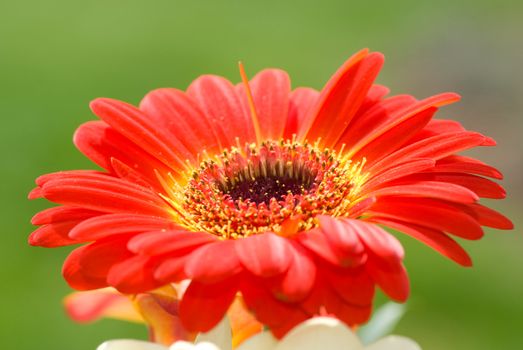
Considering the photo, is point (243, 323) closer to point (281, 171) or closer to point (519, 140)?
point (281, 171)

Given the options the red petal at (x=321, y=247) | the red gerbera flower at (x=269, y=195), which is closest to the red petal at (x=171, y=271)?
the red gerbera flower at (x=269, y=195)

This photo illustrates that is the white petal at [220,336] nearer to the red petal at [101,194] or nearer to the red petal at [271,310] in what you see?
the red petal at [271,310]

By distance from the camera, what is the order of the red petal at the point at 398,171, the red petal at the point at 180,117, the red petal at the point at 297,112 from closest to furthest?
the red petal at the point at 398,171 → the red petal at the point at 180,117 → the red petal at the point at 297,112

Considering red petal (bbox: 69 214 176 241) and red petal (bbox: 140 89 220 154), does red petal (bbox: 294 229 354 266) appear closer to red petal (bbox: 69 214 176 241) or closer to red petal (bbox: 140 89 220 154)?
red petal (bbox: 69 214 176 241)

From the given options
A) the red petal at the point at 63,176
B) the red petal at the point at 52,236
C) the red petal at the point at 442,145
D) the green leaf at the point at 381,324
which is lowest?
the green leaf at the point at 381,324

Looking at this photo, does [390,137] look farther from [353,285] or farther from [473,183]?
[353,285]

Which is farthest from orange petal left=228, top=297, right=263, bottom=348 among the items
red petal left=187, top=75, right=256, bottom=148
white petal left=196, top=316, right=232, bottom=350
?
red petal left=187, top=75, right=256, bottom=148

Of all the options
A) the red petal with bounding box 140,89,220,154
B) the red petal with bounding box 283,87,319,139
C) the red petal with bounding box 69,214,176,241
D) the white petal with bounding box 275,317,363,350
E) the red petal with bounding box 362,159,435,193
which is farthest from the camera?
the red petal with bounding box 283,87,319,139
